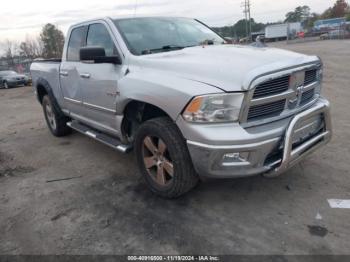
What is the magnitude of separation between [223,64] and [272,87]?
1.60ft

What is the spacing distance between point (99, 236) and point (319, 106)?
254cm

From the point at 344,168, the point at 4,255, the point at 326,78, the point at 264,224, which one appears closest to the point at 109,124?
the point at 4,255

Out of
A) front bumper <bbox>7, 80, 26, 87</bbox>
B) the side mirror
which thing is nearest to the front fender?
the side mirror

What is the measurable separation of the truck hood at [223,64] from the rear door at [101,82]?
493mm

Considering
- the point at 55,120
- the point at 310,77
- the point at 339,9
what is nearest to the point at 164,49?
the point at 310,77

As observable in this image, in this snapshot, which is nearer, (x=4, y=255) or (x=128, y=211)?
(x=4, y=255)

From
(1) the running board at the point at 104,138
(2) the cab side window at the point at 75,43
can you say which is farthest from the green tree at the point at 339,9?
(1) the running board at the point at 104,138

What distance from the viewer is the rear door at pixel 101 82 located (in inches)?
156

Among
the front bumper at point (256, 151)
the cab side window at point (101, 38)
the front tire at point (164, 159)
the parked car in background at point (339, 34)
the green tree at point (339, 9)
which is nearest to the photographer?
the front bumper at point (256, 151)

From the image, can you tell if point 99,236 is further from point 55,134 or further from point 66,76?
point 55,134

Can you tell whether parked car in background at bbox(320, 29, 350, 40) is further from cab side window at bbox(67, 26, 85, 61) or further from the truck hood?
the truck hood

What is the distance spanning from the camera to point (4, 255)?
2.91 metres

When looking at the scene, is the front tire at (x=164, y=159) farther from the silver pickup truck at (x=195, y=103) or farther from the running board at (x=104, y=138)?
the running board at (x=104, y=138)

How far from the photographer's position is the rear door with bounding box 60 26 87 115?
489 cm
